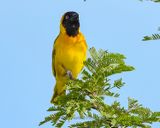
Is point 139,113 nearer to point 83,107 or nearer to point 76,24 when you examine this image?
point 83,107

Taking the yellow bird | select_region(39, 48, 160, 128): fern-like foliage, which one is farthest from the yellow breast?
select_region(39, 48, 160, 128): fern-like foliage

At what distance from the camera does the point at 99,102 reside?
3.18 meters

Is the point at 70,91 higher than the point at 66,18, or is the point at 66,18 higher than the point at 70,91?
the point at 66,18

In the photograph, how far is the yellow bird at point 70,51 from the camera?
24.0ft

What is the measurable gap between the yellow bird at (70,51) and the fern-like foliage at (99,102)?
366 cm

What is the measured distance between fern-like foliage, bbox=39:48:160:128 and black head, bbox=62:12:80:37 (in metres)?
4.15

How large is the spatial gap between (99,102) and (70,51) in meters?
4.21

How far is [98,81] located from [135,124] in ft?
1.43

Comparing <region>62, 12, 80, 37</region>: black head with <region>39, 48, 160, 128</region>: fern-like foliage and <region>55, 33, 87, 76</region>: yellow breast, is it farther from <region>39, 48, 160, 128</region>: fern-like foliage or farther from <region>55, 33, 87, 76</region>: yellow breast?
<region>39, 48, 160, 128</region>: fern-like foliage

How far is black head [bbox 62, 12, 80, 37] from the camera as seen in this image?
7.65 meters

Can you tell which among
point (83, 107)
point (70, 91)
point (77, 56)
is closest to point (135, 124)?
point (83, 107)

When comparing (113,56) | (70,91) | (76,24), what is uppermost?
(76,24)

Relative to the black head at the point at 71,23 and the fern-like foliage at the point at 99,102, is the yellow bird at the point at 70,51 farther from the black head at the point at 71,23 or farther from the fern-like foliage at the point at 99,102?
the fern-like foliage at the point at 99,102

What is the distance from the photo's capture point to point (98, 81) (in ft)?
10.8
